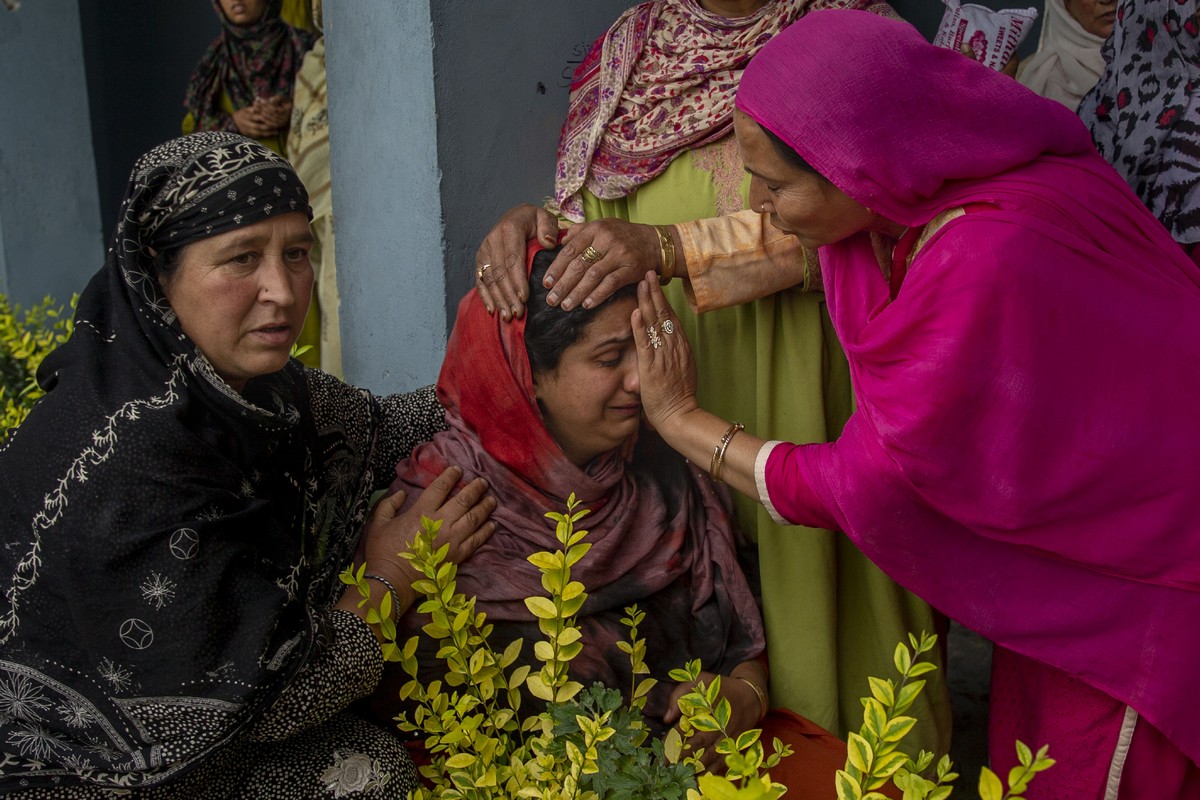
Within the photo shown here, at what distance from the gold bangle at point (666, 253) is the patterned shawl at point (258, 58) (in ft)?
9.94

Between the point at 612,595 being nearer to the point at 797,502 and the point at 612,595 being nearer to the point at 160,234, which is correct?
the point at 797,502

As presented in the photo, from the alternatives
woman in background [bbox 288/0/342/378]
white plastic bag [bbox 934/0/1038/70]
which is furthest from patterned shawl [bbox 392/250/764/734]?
woman in background [bbox 288/0/342/378]

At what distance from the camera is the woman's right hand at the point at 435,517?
72.8 inches

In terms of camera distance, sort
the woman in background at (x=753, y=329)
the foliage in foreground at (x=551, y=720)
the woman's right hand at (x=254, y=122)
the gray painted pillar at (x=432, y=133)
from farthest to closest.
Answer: the woman's right hand at (x=254, y=122) < the gray painted pillar at (x=432, y=133) < the woman in background at (x=753, y=329) < the foliage in foreground at (x=551, y=720)

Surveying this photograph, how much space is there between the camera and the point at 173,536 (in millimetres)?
1542

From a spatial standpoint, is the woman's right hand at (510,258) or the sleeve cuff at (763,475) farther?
the woman's right hand at (510,258)

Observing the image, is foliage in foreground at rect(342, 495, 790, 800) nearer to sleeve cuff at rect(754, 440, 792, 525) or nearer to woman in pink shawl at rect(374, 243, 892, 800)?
woman in pink shawl at rect(374, 243, 892, 800)

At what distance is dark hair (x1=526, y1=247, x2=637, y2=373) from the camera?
1875mm

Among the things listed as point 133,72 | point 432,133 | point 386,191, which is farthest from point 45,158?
point 432,133

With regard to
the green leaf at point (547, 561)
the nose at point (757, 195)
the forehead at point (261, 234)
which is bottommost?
the green leaf at point (547, 561)

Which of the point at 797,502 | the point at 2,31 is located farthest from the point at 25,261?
the point at 797,502

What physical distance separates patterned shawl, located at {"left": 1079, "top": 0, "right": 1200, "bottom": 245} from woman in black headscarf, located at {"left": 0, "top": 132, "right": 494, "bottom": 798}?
1.63 metres

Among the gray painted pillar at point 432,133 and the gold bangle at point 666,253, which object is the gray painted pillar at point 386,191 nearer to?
the gray painted pillar at point 432,133

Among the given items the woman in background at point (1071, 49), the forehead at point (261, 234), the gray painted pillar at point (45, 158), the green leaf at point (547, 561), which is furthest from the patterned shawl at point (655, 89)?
the gray painted pillar at point (45, 158)
